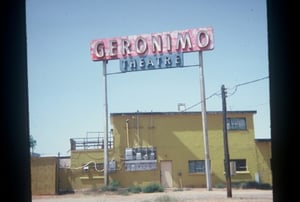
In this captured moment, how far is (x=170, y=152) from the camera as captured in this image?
3597 centimetres

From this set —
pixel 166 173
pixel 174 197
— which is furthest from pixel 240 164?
pixel 174 197

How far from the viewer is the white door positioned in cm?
3534

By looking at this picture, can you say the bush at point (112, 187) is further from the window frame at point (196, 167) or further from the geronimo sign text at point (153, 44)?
the geronimo sign text at point (153, 44)

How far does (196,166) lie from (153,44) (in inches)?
472

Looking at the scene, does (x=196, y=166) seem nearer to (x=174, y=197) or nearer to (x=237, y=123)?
(x=237, y=123)

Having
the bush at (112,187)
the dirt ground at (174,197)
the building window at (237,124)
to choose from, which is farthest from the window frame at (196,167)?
the dirt ground at (174,197)

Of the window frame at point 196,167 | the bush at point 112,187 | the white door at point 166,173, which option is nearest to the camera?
the bush at point 112,187

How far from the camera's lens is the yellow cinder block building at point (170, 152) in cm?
3506

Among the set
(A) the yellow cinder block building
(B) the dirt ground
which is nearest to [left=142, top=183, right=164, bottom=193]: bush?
(B) the dirt ground

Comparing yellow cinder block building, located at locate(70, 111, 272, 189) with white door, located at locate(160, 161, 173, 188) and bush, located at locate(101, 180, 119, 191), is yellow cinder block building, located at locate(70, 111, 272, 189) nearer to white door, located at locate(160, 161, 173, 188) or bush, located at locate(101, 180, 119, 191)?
white door, located at locate(160, 161, 173, 188)

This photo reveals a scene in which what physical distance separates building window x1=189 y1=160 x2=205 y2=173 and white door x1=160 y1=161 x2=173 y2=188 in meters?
1.95

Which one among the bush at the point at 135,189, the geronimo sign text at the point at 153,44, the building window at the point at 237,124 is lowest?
the bush at the point at 135,189
